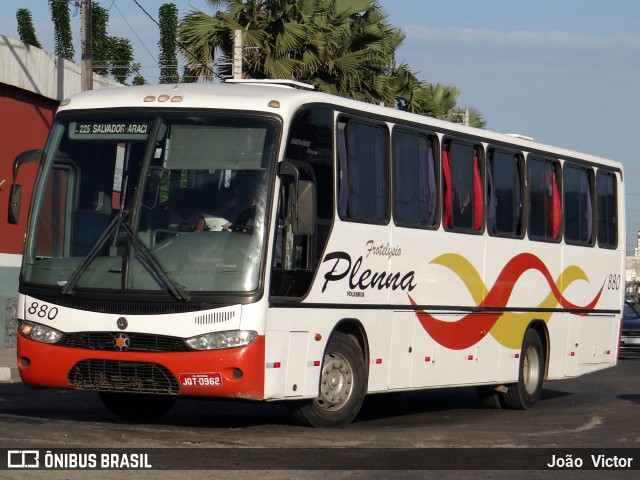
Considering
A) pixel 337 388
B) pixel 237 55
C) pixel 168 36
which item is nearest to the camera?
pixel 337 388

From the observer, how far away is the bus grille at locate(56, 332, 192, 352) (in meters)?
11.9

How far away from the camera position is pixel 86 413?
14688 millimetres

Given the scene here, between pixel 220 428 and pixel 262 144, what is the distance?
8.82ft

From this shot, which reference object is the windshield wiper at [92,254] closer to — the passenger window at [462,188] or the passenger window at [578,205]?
the passenger window at [462,188]

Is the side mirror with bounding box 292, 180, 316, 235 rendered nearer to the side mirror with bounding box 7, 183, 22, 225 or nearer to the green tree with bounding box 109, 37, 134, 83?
the side mirror with bounding box 7, 183, 22, 225

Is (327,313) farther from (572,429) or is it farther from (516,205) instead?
(516,205)

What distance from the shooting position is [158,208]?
12.2 m

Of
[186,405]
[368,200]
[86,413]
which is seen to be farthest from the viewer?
[186,405]

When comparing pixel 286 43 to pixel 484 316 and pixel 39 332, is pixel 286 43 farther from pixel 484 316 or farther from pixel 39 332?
pixel 39 332

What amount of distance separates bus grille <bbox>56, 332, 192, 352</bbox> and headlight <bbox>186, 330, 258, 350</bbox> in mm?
86

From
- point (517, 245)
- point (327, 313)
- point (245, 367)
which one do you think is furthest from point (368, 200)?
point (517, 245)

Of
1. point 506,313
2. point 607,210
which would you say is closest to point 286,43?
point 607,210

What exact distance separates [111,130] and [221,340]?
2.28 metres

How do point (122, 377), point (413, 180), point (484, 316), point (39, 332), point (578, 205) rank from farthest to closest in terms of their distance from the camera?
point (578, 205), point (484, 316), point (413, 180), point (39, 332), point (122, 377)
